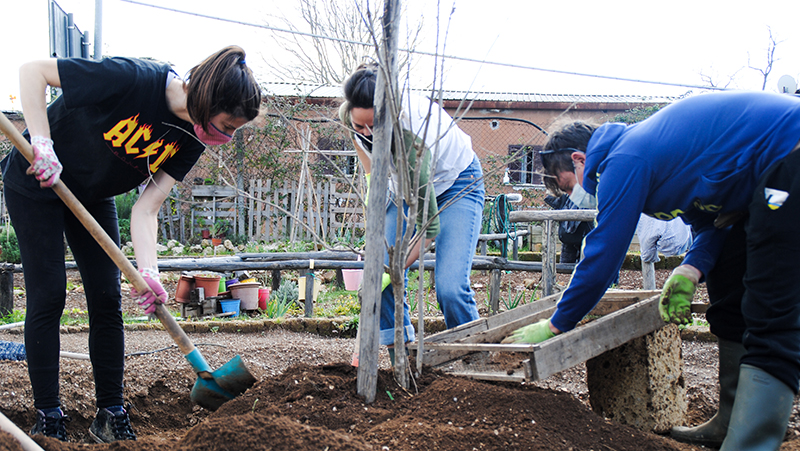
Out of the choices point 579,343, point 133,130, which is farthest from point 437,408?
point 133,130

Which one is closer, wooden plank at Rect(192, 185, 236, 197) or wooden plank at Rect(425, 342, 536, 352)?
wooden plank at Rect(425, 342, 536, 352)

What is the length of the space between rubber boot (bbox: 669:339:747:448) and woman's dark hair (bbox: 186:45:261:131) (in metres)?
1.93

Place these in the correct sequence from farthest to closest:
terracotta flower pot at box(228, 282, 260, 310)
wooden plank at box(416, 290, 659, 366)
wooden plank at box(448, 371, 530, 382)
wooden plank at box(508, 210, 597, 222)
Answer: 1. terracotta flower pot at box(228, 282, 260, 310)
2. wooden plank at box(508, 210, 597, 222)
3. wooden plank at box(416, 290, 659, 366)
4. wooden plank at box(448, 371, 530, 382)

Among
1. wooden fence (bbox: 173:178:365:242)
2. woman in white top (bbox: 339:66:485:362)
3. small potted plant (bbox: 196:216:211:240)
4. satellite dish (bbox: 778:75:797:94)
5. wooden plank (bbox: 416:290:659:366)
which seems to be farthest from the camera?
small potted plant (bbox: 196:216:211:240)

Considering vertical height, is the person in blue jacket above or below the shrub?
above

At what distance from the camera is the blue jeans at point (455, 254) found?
223cm

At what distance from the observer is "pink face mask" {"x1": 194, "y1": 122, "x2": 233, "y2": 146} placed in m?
1.88

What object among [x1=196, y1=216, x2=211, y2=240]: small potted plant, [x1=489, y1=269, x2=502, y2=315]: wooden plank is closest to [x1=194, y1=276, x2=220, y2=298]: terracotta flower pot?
[x1=489, y1=269, x2=502, y2=315]: wooden plank

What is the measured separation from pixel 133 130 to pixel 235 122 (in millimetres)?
360

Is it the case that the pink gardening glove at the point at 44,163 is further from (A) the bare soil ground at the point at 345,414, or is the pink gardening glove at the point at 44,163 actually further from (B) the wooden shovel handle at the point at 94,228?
(A) the bare soil ground at the point at 345,414

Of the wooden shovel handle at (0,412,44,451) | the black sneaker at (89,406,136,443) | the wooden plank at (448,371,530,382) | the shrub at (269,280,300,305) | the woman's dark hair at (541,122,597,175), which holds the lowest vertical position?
the shrub at (269,280,300,305)

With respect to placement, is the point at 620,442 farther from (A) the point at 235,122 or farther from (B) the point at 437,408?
(A) the point at 235,122

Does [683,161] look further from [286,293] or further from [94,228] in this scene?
[286,293]

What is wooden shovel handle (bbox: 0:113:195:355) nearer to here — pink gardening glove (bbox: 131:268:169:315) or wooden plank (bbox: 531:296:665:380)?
pink gardening glove (bbox: 131:268:169:315)
